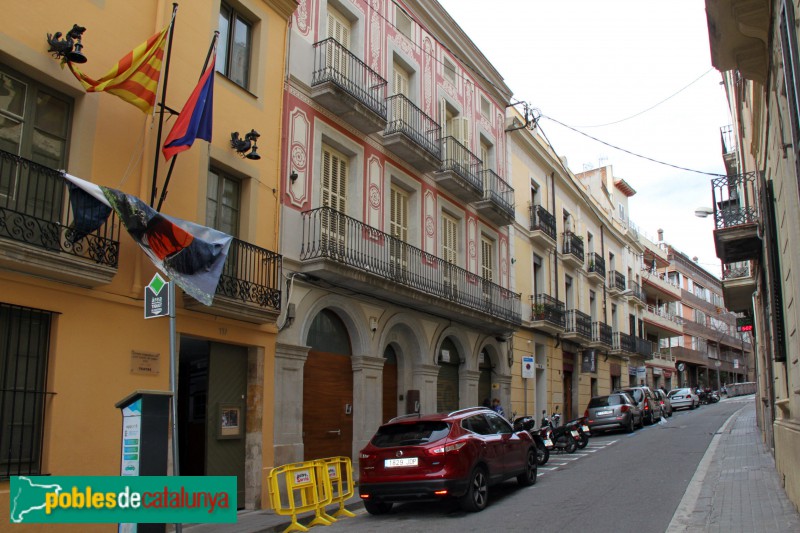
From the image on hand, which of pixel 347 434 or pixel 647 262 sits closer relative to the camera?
pixel 347 434

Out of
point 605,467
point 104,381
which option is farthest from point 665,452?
point 104,381

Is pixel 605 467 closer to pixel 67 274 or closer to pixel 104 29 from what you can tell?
pixel 67 274

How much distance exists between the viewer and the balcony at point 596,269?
32.8 metres

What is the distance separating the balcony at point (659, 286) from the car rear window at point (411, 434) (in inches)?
1507

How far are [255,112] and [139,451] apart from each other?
840 cm

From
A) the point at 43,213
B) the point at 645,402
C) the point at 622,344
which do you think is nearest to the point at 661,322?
the point at 622,344

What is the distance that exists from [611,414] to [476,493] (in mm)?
15027

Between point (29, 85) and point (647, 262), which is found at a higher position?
point (647, 262)

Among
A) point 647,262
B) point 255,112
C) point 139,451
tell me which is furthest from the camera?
point 647,262

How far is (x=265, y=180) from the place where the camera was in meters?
13.2

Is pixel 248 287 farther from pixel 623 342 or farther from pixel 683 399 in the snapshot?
pixel 683 399

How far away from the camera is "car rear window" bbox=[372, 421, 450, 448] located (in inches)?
423

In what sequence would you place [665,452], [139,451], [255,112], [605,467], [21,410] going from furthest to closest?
Result: [665,452]
[605,467]
[255,112]
[21,410]
[139,451]

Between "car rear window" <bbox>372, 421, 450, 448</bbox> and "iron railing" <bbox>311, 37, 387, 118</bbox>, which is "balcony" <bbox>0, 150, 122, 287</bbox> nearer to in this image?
"car rear window" <bbox>372, 421, 450, 448</bbox>
